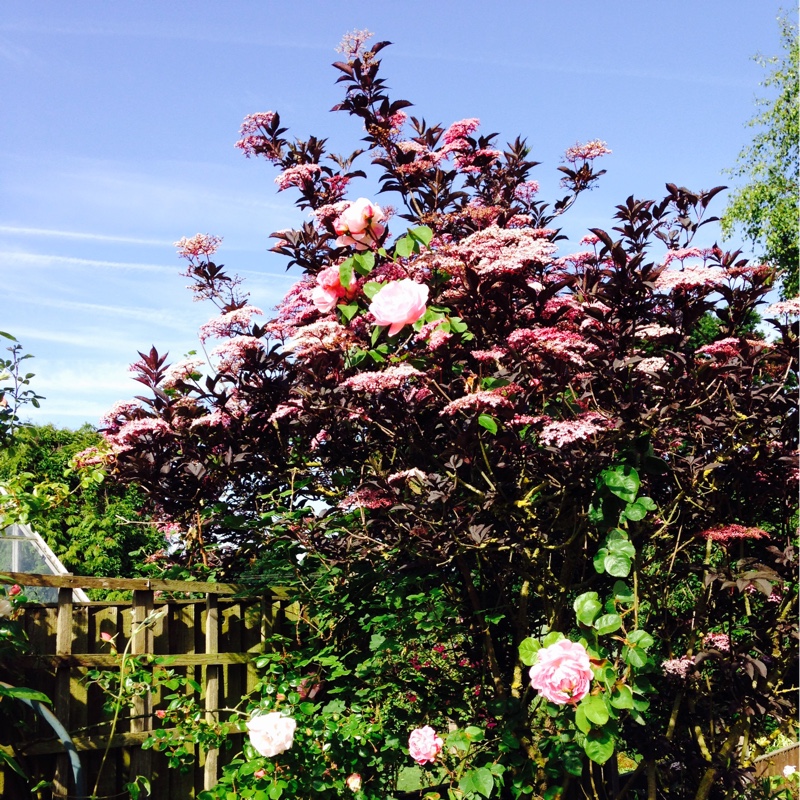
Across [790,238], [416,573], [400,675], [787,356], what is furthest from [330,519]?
[790,238]

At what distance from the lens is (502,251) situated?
270 centimetres

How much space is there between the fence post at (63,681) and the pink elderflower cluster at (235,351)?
1.00 m

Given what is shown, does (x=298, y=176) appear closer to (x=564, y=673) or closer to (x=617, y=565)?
(x=617, y=565)

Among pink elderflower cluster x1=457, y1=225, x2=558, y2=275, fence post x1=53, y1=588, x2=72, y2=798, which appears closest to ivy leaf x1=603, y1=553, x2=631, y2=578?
pink elderflower cluster x1=457, y1=225, x2=558, y2=275

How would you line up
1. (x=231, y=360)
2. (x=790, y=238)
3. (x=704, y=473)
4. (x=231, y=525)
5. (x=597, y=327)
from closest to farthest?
1. (x=597, y=327)
2. (x=704, y=473)
3. (x=231, y=360)
4. (x=231, y=525)
5. (x=790, y=238)

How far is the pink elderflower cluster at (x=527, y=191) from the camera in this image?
144 inches

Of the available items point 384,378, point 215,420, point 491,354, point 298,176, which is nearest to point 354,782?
point 215,420

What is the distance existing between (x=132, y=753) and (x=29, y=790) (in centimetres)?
40

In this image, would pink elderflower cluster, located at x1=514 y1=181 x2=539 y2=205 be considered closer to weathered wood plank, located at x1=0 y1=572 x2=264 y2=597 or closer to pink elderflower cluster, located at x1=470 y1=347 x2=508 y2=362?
pink elderflower cluster, located at x1=470 y1=347 x2=508 y2=362

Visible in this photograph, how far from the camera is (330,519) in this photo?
3438mm

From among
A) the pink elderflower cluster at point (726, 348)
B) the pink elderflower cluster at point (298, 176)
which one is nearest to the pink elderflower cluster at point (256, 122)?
the pink elderflower cluster at point (298, 176)

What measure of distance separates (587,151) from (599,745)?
243cm

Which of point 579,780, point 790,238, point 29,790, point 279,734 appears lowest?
point 579,780

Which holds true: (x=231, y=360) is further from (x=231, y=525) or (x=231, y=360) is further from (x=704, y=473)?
(x=704, y=473)
